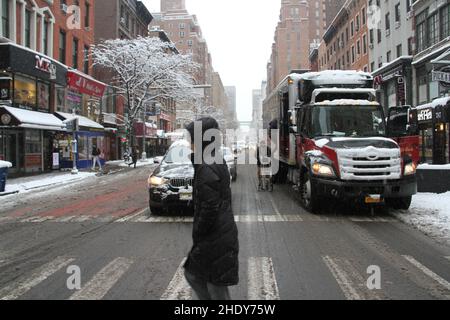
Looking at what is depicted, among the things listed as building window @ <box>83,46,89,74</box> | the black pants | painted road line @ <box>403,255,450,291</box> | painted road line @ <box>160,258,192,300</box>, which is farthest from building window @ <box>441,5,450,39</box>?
the black pants

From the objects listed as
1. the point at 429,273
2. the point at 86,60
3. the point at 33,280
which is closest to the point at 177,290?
the point at 33,280

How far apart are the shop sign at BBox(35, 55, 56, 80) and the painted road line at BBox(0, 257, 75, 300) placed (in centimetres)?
2144

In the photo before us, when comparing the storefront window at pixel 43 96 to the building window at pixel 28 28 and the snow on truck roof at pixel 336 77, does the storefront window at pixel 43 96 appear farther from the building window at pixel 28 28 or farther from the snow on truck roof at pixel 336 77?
the snow on truck roof at pixel 336 77

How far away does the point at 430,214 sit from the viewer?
1014cm

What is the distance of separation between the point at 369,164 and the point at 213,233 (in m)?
6.77

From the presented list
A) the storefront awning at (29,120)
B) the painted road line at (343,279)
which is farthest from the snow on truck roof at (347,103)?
the storefront awning at (29,120)

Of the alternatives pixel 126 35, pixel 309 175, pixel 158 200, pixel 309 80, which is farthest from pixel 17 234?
pixel 126 35

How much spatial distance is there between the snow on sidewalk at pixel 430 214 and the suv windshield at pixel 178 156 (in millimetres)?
5253

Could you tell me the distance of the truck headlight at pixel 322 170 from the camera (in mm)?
9750

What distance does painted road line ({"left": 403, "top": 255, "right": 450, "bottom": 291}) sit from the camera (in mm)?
5262

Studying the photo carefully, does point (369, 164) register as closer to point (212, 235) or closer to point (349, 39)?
point (212, 235)

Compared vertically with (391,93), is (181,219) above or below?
below

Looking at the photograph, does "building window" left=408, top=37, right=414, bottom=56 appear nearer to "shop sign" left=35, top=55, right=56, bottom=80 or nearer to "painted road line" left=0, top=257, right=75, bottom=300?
"shop sign" left=35, top=55, right=56, bottom=80

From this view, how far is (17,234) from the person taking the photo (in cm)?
864
